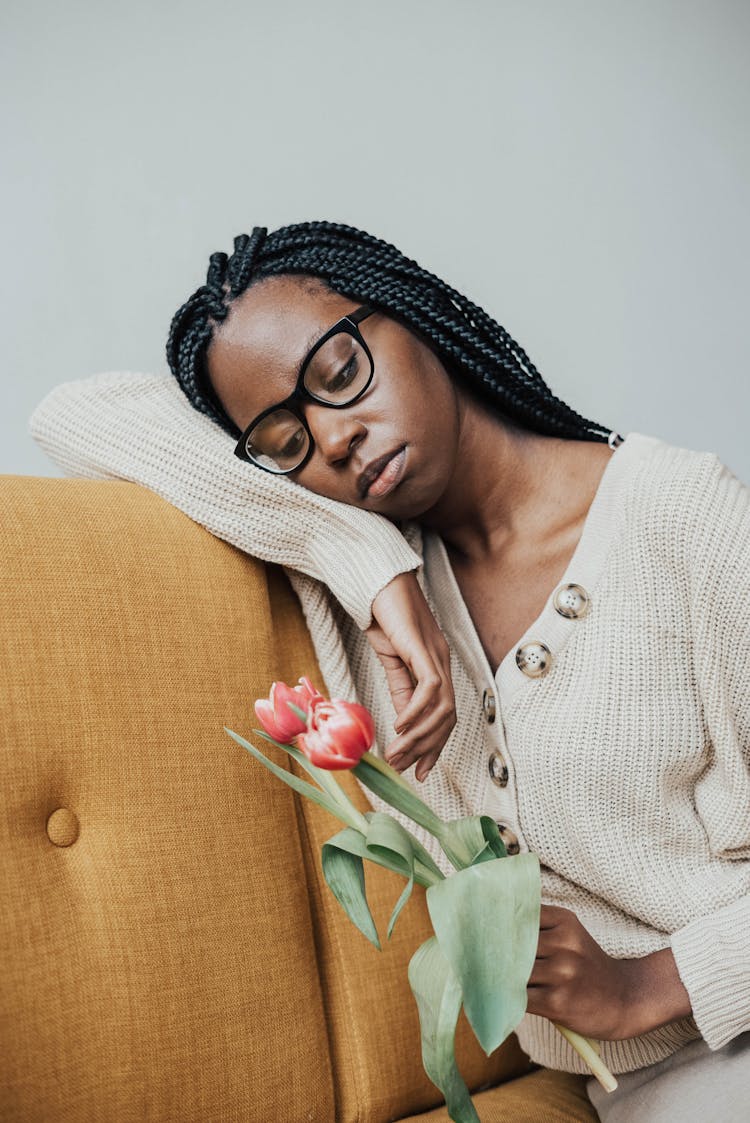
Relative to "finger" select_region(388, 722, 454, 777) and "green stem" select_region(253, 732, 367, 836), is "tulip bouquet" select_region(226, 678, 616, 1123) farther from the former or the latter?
"finger" select_region(388, 722, 454, 777)

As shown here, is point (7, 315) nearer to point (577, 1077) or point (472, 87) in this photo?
point (472, 87)

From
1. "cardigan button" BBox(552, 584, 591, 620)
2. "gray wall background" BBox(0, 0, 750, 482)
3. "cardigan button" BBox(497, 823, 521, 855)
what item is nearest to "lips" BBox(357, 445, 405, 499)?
"cardigan button" BBox(552, 584, 591, 620)

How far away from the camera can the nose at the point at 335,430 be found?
1031 mm

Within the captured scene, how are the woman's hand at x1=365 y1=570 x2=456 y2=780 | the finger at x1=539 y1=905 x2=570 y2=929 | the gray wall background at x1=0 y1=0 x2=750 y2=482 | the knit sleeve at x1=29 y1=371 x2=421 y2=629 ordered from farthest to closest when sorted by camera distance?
the gray wall background at x1=0 y1=0 x2=750 y2=482 → the knit sleeve at x1=29 y1=371 x2=421 y2=629 → the woman's hand at x1=365 y1=570 x2=456 y2=780 → the finger at x1=539 y1=905 x2=570 y2=929

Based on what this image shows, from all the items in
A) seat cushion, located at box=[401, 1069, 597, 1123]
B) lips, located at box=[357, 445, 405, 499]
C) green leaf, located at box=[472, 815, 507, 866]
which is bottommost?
seat cushion, located at box=[401, 1069, 597, 1123]

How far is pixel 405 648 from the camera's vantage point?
101 cm

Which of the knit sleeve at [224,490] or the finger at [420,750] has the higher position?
the knit sleeve at [224,490]

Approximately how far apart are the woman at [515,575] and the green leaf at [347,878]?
21 centimetres

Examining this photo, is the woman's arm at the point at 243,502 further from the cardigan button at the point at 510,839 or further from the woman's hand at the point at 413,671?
the cardigan button at the point at 510,839

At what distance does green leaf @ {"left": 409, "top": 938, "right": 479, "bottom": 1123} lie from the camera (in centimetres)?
64

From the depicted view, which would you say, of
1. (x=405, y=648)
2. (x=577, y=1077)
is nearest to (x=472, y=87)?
(x=405, y=648)

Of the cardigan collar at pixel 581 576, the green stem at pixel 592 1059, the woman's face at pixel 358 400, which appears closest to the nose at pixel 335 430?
the woman's face at pixel 358 400

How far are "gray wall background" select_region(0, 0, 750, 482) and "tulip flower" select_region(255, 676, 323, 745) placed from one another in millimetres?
983

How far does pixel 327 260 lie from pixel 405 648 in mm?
432
